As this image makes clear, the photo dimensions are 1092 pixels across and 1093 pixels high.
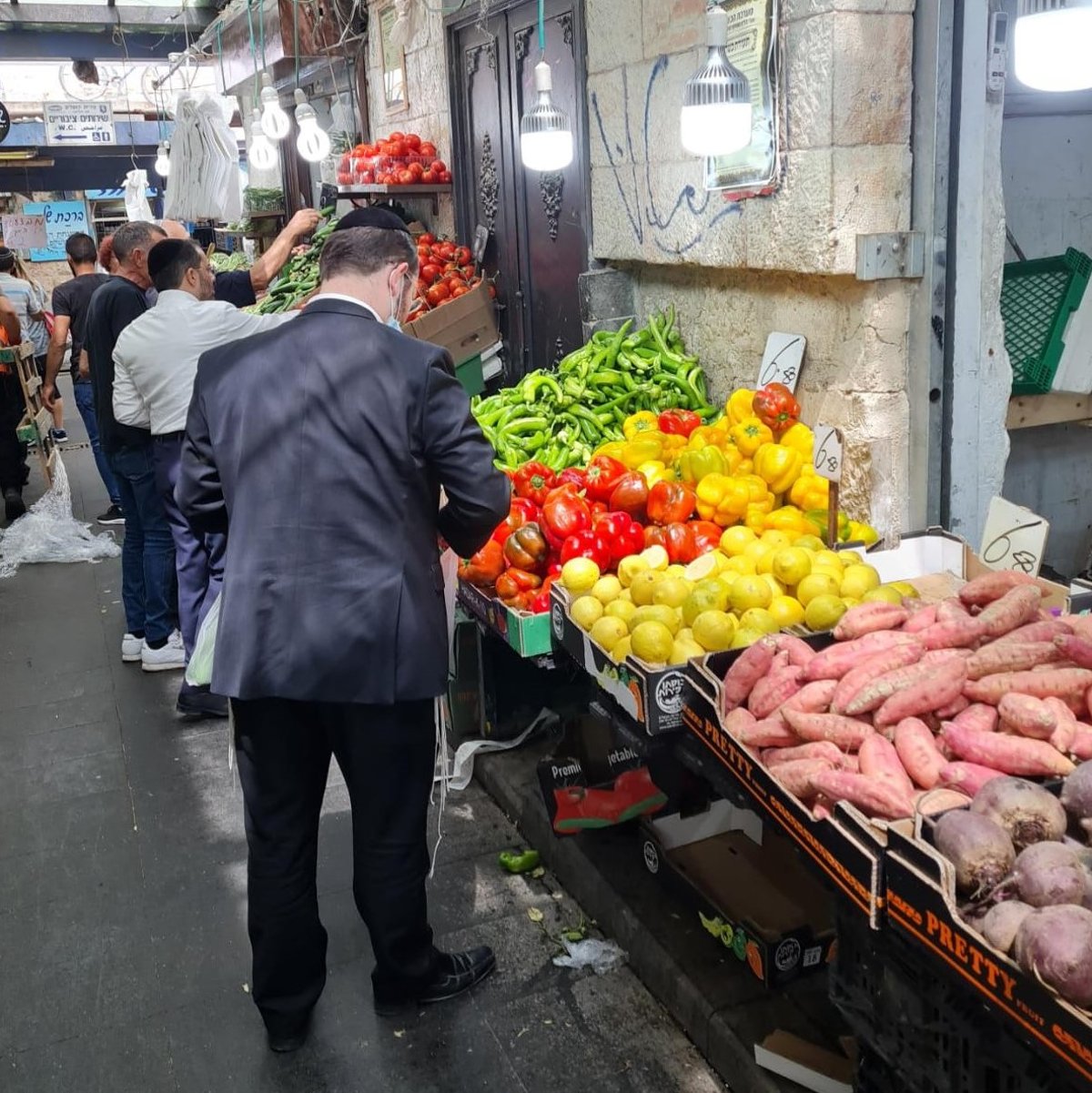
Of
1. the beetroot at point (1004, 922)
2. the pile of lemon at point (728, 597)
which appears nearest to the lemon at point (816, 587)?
the pile of lemon at point (728, 597)

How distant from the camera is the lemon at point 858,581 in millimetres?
3080

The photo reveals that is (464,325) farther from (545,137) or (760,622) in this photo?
Answer: (760,622)

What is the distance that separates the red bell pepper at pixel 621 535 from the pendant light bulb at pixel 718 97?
125 centimetres

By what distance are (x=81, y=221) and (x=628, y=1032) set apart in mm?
22054

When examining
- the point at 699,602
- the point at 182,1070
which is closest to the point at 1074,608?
the point at 699,602

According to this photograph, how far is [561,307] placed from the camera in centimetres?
595

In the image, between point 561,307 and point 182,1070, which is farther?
point 561,307

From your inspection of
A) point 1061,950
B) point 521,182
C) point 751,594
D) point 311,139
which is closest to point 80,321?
point 311,139

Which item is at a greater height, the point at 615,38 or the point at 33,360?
the point at 615,38

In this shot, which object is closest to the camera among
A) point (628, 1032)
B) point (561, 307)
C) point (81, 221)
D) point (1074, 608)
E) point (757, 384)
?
point (1074, 608)

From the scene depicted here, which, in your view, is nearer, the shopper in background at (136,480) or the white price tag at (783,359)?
the white price tag at (783,359)

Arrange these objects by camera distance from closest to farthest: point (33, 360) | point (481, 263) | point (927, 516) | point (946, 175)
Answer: point (946, 175), point (927, 516), point (481, 263), point (33, 360)

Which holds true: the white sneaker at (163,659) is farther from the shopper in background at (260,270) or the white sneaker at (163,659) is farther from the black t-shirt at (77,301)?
the black t-shirt at (77,301)

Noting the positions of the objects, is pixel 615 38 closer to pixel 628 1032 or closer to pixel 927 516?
pixel 927 516
